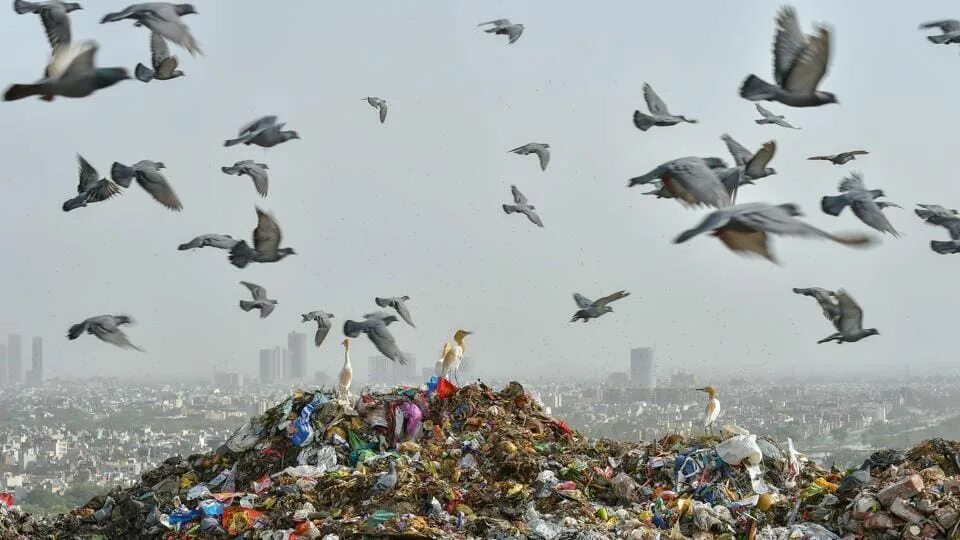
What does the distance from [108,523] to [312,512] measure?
8.87 feet

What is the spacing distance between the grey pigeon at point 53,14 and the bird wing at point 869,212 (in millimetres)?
5062

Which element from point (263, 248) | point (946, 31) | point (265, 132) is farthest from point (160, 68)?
point (946, 31)

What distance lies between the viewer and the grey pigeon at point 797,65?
15.5 feet

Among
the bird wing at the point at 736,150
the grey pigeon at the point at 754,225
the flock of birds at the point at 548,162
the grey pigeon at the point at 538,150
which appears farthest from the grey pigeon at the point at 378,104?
the grey pigeon at the point at 754,225

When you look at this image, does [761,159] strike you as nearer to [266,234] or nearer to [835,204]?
[835,204]

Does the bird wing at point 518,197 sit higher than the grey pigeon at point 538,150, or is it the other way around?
the grey pigeon at point 538,150

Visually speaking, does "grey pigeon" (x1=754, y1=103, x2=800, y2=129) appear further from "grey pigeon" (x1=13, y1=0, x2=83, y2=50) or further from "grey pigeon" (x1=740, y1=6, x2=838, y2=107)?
"grey pigeon" (x1=13, y1=0, x2=83, y2=50)

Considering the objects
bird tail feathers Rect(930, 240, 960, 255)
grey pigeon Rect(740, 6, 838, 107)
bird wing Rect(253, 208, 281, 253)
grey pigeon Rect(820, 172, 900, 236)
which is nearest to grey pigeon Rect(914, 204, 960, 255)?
bird tail feathers Rect(930, 240, 960, 255)

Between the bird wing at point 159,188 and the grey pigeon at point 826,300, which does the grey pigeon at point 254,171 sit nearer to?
the bird wing at point 159,188

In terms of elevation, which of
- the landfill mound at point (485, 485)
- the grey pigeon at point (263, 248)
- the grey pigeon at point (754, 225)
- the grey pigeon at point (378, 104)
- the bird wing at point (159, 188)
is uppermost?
the grey pigeon at point (378, 104)

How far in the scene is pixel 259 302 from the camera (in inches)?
295

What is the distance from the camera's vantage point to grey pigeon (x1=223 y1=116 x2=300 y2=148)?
6465mm

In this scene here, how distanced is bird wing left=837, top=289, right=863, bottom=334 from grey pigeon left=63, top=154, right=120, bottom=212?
5.04 metres

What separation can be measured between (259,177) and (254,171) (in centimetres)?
7
